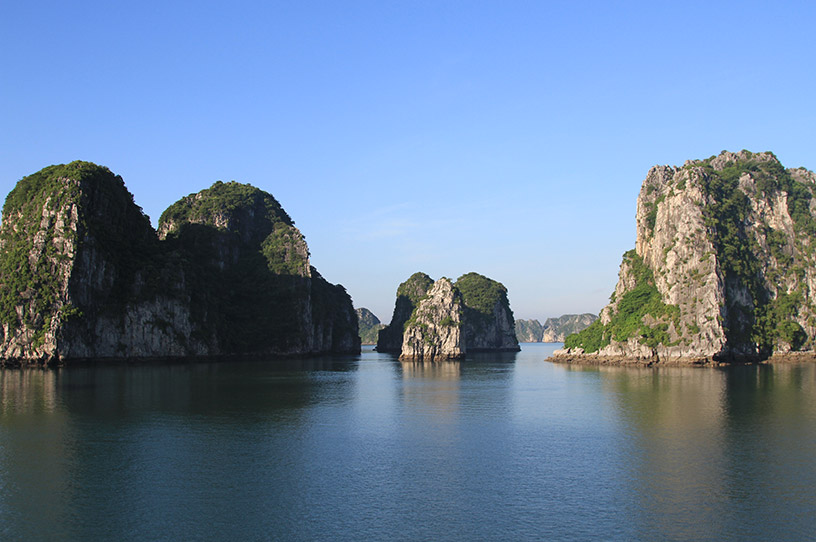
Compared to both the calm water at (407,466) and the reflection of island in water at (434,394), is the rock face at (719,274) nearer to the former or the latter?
the reflection of island in water at (434,394)

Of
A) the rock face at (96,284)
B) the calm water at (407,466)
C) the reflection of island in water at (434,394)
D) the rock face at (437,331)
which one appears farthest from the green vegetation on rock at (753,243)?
the rock face at (96,284)

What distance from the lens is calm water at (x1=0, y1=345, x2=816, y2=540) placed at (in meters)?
28.8

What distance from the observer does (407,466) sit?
39531mm

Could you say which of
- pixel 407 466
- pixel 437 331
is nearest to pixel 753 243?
pixel 437 331

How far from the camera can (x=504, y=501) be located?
32.3 metres

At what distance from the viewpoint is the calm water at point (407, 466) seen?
28.8 metres

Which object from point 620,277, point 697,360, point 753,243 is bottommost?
point 697,360

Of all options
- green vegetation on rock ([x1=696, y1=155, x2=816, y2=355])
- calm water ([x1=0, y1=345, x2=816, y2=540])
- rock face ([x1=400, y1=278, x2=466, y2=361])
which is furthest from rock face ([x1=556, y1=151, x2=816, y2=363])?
calm water ([x1=0, y1=345, x2=816, y2=540])

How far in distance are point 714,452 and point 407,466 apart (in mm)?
20256

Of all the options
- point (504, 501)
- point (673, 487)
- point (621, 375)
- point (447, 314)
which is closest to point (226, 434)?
point (504, 501)

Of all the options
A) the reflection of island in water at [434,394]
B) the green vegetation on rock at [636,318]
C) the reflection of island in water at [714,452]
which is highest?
the green vegetation on rock at [636,318]

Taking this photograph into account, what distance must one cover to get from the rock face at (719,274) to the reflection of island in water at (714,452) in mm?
40426

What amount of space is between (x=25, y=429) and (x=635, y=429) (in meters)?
47.2

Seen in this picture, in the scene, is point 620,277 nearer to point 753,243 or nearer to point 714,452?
point 753,243
